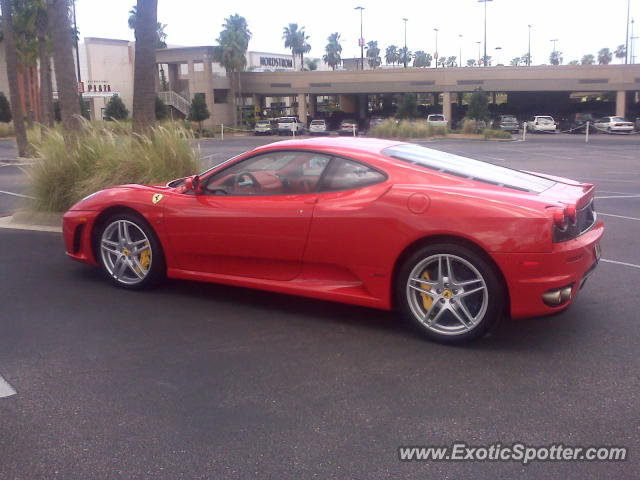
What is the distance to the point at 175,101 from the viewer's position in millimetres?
63188

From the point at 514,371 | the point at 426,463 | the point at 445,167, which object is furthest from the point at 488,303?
the point at 426,463

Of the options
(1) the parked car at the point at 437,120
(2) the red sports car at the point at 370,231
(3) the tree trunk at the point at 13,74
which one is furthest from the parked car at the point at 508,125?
(2) the red sports car at the point at 370,231

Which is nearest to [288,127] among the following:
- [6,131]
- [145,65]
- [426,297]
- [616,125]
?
[6,131]

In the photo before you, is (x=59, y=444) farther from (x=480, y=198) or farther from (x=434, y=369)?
(x=480, y=198)

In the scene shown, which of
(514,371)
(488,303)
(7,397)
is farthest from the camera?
(488,303)

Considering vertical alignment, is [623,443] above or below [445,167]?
below

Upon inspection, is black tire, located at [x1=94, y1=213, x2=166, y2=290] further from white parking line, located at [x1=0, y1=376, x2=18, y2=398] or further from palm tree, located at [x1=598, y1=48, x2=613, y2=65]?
palm tree, located at [x1=598, y1=48, x2=613, y2=65]

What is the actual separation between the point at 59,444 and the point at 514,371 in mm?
2787

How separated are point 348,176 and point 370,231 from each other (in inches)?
21.0

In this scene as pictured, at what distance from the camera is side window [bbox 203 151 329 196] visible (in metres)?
5.95

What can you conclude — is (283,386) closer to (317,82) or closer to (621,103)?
(621,103)

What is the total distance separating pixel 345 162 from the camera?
582 cm

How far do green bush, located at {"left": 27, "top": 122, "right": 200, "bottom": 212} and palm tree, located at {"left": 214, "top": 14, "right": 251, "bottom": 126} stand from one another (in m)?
56.9

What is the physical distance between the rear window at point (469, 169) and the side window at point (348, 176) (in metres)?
0.27
